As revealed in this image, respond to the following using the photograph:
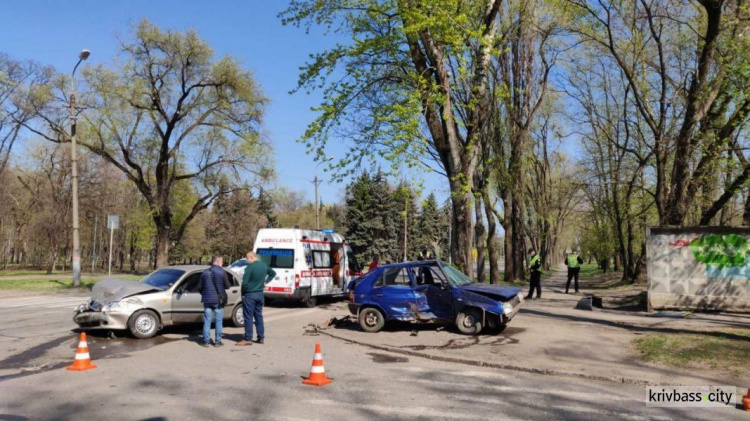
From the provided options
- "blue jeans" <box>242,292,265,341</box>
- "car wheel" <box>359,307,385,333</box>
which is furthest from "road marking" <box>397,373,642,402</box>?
"car wheel" <box>359,307,385,333</box>

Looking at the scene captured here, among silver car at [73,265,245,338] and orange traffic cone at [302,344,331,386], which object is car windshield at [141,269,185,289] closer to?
silver car at [73,265,245,338]

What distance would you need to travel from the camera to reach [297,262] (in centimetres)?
1702

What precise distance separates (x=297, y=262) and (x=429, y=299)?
6.50 meters

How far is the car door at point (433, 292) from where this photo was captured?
11.5m

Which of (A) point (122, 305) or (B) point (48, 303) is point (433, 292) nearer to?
(A) point (122, 305)

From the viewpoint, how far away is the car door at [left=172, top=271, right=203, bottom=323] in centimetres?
1115

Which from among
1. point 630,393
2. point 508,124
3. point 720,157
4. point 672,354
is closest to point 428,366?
point 630,393

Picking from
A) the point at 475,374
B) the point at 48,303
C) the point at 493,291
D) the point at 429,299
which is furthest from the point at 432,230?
the point at 475,374

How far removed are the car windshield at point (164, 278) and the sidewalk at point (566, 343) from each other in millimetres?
3511

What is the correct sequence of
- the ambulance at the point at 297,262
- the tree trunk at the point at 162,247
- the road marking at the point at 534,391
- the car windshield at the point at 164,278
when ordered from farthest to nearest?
the tree trunk at the point at 162,247, the ambulance at the point at 297,262, the car windshield at the point at 164,278, the road marking at the point at 534,391

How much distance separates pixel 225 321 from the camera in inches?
504

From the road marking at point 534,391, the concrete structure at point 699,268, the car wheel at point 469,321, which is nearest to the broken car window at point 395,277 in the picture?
the car wheel at point 469,321

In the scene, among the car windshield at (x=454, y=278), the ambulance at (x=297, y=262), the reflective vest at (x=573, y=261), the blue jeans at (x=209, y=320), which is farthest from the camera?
the reflective vest at (x=573, y=261)

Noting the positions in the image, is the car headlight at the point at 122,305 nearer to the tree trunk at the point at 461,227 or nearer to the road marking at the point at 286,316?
the road marking at the point at 286,316
